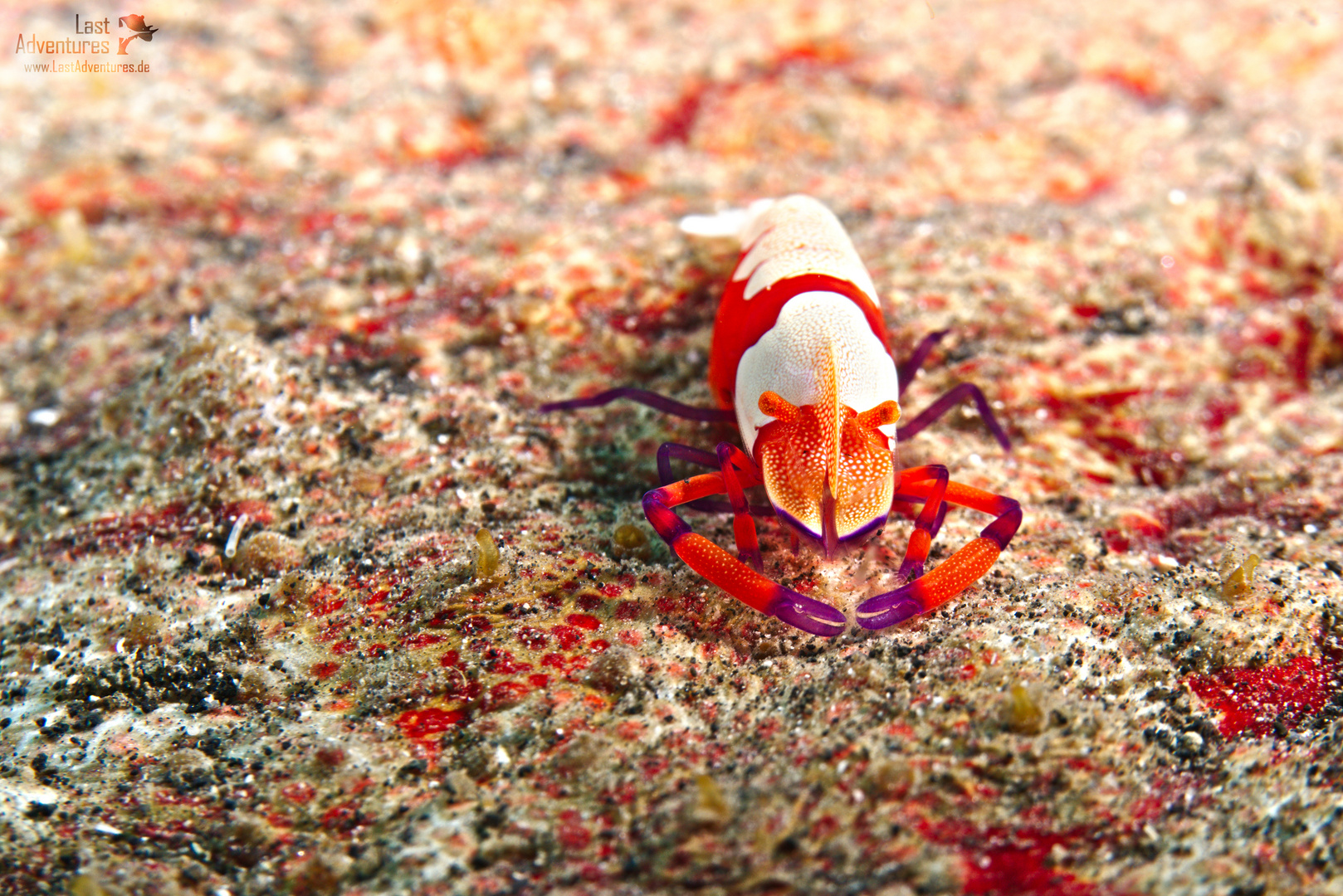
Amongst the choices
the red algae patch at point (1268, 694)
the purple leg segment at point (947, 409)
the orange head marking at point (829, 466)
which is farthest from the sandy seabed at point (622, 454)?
the orange head marking at point (829, 466)

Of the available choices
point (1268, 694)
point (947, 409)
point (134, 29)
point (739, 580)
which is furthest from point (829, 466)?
point (134, 29)

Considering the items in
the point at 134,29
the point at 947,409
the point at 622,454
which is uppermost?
the point at 134,29

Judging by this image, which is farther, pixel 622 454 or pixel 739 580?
pixel 622 454

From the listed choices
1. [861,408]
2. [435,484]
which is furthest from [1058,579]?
[435,484]

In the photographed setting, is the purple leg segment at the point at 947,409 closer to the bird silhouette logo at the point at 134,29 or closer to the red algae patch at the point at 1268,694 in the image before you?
the red algae patch at the point at 1268,694

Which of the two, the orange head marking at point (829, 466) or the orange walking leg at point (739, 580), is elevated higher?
the orange head marking at point (829, 466)

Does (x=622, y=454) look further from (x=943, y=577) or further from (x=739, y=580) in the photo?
(x=943, y=577)
